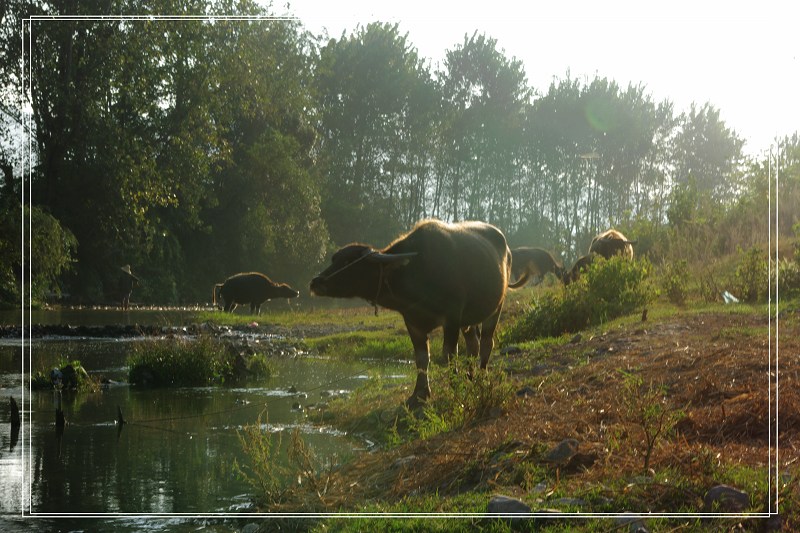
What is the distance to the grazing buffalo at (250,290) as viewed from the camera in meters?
19.1

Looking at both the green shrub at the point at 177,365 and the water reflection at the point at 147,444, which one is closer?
the water reflection at the point at 147,444

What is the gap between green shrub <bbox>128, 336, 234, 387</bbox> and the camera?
12.2 meters

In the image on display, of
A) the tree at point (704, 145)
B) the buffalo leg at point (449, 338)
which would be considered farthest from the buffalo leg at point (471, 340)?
the tree at point (704, 145)

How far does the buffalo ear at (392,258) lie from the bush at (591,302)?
23.0 ft

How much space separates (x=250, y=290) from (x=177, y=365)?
28.9ft

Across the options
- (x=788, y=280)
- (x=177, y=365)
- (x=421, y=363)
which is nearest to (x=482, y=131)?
(x=421, y=363)

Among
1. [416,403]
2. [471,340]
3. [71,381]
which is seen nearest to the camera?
[416,403]

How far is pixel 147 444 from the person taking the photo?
8.09 meters

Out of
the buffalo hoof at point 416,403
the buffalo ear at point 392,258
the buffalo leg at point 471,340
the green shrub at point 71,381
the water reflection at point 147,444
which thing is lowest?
the water reflection at point 147,444

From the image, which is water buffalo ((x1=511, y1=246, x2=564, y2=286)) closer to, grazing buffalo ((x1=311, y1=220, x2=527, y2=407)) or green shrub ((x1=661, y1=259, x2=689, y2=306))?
green shrub ((x1=661, y1=259, x2=689, y2=306))

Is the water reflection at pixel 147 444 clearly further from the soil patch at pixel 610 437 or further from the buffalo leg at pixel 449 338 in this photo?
the buffalo leg at pixel 449 338

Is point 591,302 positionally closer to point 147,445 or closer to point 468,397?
point 468,397

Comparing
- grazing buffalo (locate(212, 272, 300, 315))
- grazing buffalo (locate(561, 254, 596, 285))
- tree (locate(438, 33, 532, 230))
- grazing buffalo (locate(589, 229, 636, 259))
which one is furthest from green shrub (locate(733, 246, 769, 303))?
grazing buffalo (locate(212, 272, 300, 315))

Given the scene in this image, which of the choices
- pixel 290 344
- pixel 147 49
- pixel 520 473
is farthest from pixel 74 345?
pixel 520 473
